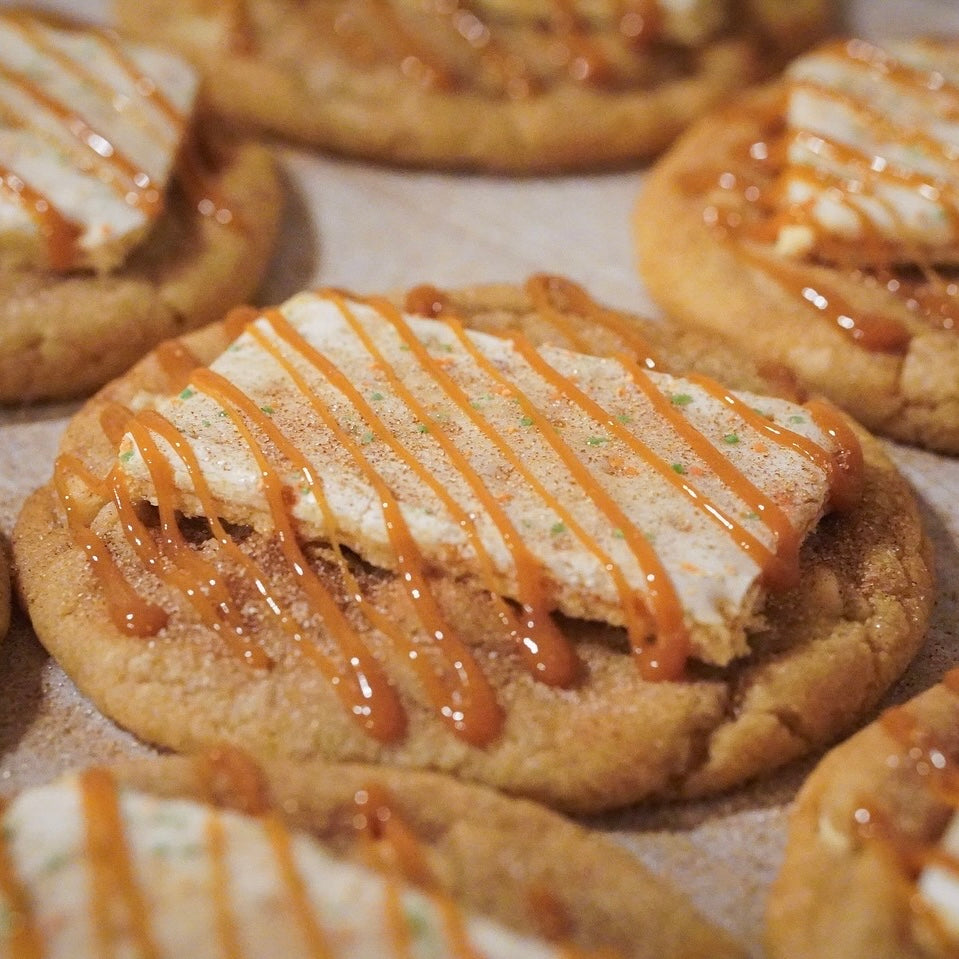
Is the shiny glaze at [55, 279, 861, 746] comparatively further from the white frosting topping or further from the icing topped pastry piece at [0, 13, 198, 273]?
the icing topped pastry piece at [0, 13, 198, 273]

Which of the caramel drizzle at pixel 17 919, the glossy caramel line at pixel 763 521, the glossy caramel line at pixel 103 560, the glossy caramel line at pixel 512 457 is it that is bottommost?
the glossy caramel line at pixel 103 560

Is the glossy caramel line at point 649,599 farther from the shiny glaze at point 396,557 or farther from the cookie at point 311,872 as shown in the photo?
the cookie at point 311,872

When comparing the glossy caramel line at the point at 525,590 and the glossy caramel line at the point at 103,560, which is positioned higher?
the glossy caramel line at the point at 525,590

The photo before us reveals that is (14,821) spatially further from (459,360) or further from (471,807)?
(459,360)

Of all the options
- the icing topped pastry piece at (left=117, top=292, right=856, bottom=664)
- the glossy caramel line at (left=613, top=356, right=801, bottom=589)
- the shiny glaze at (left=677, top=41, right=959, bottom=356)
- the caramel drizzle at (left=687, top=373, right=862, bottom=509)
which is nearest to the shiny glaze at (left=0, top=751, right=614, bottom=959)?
the icing topped pastry piece at (left=117, top=292, right=856, bottom=664)

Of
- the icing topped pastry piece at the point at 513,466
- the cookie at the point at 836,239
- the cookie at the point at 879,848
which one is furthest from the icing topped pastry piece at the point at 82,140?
the cookie at the point at 879,848

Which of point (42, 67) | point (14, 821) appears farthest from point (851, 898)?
point (42, 67)

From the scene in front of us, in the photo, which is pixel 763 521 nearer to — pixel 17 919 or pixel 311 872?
pixel 311 872

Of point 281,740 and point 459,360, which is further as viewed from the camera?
point 459,360
